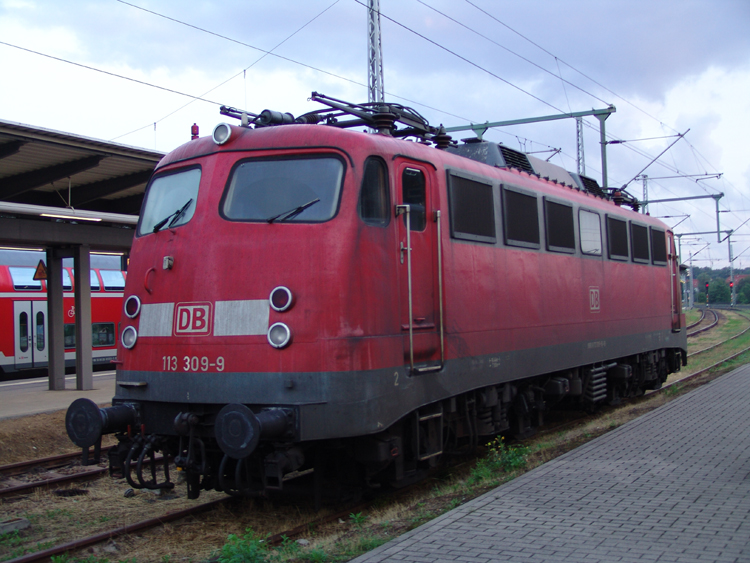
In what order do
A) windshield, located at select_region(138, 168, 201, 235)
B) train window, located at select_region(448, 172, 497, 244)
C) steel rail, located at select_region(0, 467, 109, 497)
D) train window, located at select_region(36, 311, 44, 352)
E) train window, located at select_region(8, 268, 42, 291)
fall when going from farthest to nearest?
train window, located at select_region(36, 311, 44, 352)
train window, located at select_region(8, 268, 42, 291)
steel rail, located at select_region(0, 467, 109, 497)
train window, located at select_region(448, 172, 497, 244)
windshield, located at select_region(138, 168, 201, 235)

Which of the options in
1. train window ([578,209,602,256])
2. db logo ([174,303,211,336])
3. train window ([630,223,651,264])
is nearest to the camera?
db logo ([174,303,211,336])

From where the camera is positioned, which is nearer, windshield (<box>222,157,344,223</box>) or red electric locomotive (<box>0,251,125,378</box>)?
windshield (<box>222,157,344,223</box>)

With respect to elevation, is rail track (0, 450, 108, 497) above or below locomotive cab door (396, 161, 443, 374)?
below

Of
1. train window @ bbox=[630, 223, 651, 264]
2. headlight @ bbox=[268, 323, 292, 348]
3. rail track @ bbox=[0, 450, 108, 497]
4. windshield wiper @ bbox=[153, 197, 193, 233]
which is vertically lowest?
rail track @ bbox=[0, 450, 108, 497]

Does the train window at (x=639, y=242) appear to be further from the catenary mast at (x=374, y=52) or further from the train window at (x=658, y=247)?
the catenary mast at (x=374, y=52)

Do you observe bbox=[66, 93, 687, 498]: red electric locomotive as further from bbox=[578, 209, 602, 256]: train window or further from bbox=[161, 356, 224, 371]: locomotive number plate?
bbox=[578, 209, 602, 256]: train window

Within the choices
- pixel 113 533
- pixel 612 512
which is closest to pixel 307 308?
pixel 113 533

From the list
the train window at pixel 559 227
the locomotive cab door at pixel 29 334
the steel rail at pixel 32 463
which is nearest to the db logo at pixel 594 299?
the train window at pixel 559 227

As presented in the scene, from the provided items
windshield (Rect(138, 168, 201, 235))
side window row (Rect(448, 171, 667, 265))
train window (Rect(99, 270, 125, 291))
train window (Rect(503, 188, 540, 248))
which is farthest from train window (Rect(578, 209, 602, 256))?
train window (Rect(99, 270, 125, 291))

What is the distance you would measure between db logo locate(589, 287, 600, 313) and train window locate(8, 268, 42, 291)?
680 inches

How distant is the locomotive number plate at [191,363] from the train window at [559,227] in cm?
517

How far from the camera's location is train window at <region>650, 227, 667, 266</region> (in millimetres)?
14039

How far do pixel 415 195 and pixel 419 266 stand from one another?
0.69 m

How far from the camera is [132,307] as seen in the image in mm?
6691
